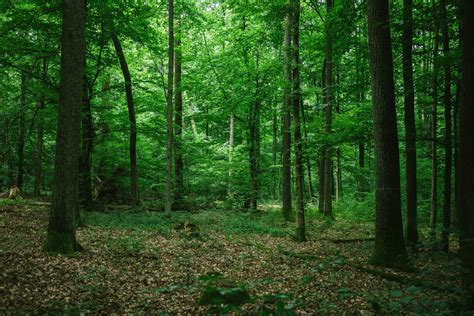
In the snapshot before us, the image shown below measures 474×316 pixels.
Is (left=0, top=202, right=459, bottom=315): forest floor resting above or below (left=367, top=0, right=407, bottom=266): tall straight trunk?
below

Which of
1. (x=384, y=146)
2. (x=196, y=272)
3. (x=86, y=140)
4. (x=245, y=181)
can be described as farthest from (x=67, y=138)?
(x=245, y=181)

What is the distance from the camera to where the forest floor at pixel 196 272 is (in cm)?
526

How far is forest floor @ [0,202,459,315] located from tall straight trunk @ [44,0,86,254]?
0.57 meters

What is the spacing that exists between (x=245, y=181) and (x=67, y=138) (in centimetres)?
1391

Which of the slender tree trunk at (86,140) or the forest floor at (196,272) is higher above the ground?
the slender tree trunk at (86,140)

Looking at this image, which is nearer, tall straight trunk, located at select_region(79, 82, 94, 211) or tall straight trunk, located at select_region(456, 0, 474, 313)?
tall straight trunk, located at select_region(456, 0, 474, 313)

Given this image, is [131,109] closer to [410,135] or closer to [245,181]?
[245,181]

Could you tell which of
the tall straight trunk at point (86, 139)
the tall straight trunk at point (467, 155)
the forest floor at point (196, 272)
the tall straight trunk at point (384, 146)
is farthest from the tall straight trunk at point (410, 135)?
the tall straight trunk at point (86, 139)

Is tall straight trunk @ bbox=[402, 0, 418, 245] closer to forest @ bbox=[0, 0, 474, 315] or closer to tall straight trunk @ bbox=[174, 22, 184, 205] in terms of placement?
forest @ bbox=[0, 0, 474, 315]

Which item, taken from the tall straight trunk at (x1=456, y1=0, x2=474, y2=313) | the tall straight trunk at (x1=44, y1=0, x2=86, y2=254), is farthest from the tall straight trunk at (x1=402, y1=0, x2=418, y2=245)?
the tall straight trunk at (x1=44, y1=0, x2=86, y2=254)

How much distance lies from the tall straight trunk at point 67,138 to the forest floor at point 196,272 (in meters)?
0.57

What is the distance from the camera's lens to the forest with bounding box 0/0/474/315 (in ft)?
18.2

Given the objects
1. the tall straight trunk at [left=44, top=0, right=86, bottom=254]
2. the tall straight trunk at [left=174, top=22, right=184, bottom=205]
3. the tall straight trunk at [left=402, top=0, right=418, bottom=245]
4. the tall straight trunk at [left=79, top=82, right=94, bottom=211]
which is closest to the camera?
the tall straight trunk at [left=44, top=0, right=86, bottom=254]

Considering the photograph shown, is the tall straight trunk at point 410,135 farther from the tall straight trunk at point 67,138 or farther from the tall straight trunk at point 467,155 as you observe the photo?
the tall straight trunk at point 67,138
